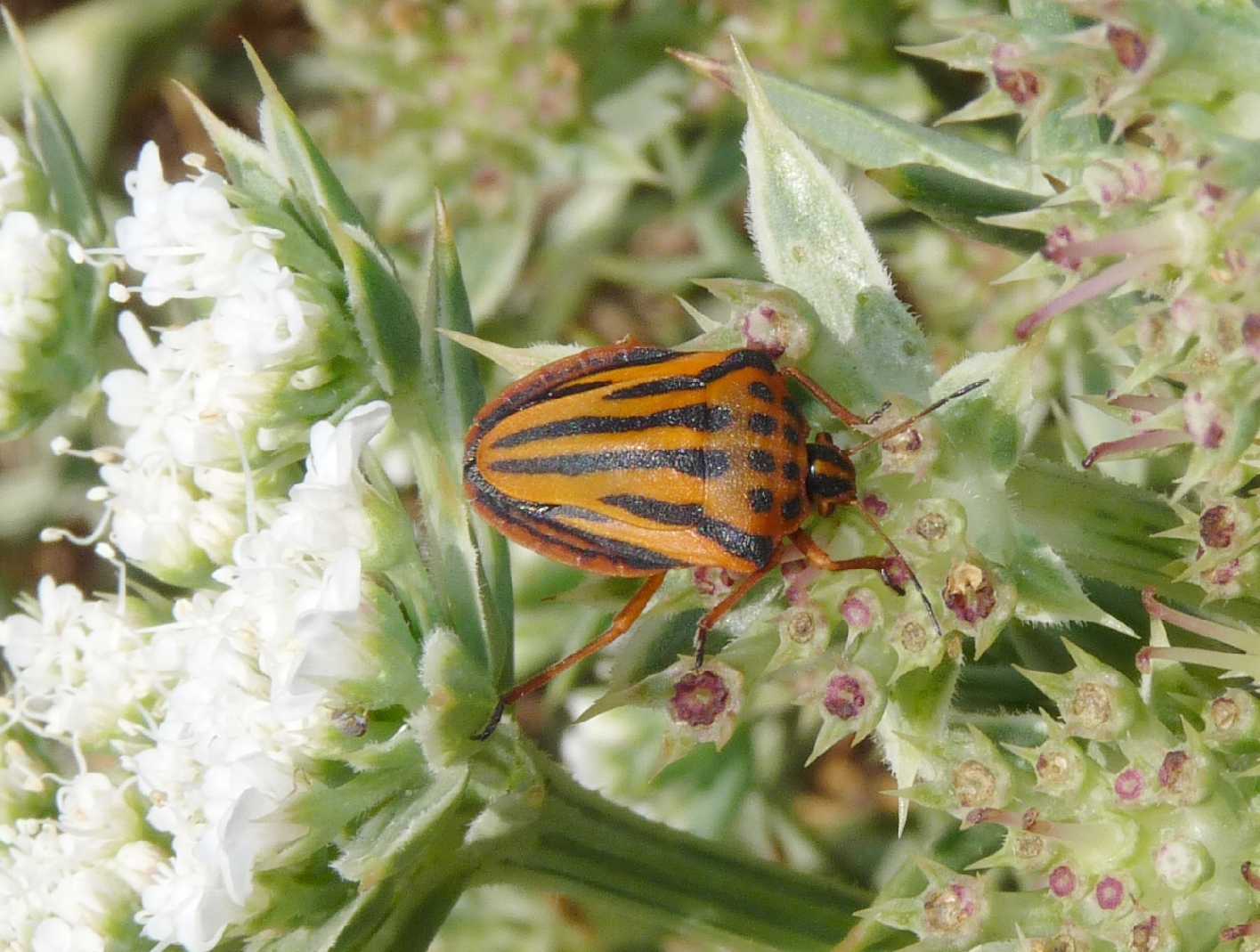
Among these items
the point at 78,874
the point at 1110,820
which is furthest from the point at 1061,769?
the point at 78,874

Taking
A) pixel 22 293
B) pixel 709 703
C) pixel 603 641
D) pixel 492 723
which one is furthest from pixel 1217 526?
pixel 22 293

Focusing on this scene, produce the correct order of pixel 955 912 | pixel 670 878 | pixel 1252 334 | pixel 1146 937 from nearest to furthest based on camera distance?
pixel 1252 334 < pixel 1146 937 < pixel 955 912 < pixel 670 878

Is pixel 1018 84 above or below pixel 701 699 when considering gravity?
above

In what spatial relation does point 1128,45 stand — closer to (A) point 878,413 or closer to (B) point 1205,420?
(B) point 1205,420

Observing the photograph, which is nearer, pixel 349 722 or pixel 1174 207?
pixel 1174 207

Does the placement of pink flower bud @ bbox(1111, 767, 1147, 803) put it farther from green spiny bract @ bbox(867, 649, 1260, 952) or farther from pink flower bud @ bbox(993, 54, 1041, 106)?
pink flower bud @ bbox(993, 54, 1041, 106)

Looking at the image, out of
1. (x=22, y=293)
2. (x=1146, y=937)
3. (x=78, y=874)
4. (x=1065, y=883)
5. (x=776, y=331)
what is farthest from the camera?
(x=22, y=293)

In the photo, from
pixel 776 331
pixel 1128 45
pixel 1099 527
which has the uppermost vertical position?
pixel 1128 45
